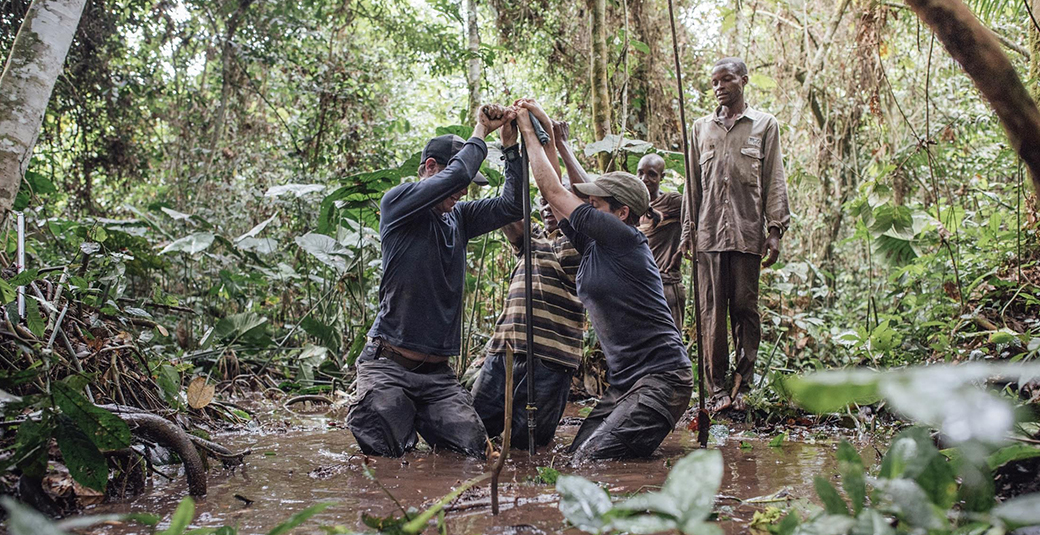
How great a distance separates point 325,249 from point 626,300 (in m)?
2.93

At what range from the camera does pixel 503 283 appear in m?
6.33

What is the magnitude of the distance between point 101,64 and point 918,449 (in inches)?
332

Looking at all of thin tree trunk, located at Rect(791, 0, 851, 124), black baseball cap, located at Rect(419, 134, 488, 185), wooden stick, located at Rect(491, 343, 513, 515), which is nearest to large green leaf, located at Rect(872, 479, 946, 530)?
wooden stick, located at Rect(491, 343, 513, 515)

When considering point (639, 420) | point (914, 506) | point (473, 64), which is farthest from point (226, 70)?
point (914, 506)

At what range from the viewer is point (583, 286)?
3.63 metres

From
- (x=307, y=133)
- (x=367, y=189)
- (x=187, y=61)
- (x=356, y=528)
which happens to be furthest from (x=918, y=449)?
(x=187, y=61)

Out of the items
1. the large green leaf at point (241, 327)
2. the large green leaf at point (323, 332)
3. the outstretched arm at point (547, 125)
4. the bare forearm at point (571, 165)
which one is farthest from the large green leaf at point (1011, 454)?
the large green leaf at point (241, 327)

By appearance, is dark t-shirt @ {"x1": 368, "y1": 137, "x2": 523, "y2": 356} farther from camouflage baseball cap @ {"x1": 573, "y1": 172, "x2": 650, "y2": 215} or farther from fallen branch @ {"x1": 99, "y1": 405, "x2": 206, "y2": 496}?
fallen branch @ {"x1": 99, "y1": 405, "x2": 206, "y2": 496}

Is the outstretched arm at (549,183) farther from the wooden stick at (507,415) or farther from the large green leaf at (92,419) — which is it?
the large green leaf at (92,419)

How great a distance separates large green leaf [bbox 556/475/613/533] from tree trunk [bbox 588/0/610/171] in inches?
154

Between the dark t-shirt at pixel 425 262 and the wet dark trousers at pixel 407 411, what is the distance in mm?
143

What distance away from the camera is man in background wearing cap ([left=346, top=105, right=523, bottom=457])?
3486 millimetres

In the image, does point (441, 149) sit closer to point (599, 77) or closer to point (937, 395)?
point (599, 77)

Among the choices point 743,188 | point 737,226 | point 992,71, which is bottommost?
point 992,71
